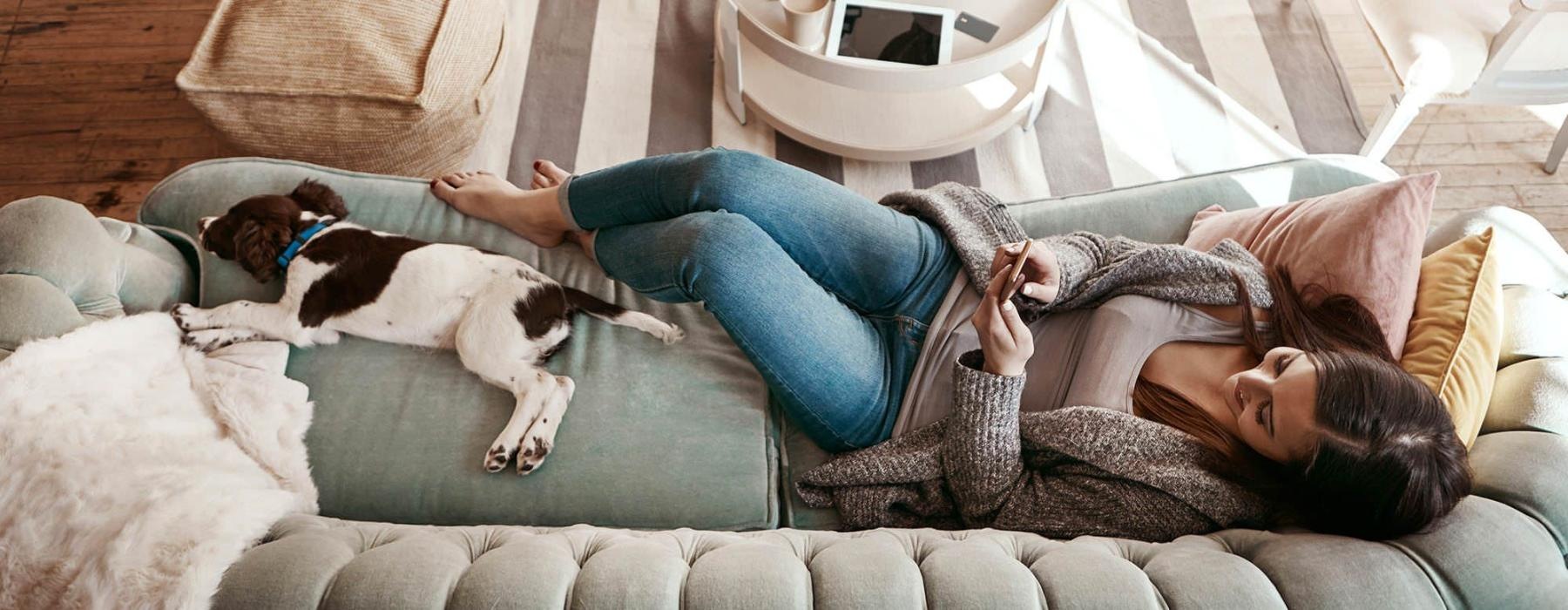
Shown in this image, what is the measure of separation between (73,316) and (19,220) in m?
0.19

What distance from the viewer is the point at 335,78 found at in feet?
6.64

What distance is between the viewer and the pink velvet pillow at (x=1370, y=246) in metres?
1.46

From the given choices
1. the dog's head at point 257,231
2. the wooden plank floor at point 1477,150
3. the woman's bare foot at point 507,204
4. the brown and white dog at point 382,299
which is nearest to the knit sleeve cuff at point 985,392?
the brown and white dog at point 382,299

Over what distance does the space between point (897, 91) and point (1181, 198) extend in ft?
2.12

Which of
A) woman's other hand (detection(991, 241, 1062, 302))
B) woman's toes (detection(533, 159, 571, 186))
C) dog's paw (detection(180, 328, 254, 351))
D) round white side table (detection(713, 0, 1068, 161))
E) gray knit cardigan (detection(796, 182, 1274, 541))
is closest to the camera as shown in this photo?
gray knit cardigan (detection(796, 182, 1274, 541))

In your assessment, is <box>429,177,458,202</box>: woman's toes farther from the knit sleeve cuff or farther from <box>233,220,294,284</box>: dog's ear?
the knit sleeve cuff

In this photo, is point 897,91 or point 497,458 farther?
point 897,91

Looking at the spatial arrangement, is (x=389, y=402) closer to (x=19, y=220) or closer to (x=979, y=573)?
(x=19, y=220)

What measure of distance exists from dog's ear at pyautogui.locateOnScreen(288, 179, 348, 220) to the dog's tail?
47cm

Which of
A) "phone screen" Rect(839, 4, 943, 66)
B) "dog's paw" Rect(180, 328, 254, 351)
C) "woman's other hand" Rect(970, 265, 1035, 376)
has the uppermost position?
"phone screen" Rect(839, 4, 943, 66)

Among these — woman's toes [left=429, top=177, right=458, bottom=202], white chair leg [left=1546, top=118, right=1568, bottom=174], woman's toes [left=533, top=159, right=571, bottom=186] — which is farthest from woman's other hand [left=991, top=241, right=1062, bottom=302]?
white chair leg [left=1546, top=118, right=1568, bottom=174]

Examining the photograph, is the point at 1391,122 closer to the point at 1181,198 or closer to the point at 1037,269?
the point at 1181,198

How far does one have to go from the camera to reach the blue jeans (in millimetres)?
1469

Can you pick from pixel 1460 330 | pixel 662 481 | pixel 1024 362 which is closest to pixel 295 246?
pixel 662 481
